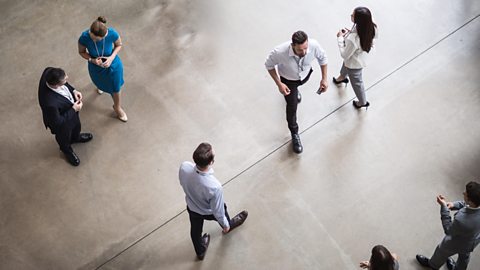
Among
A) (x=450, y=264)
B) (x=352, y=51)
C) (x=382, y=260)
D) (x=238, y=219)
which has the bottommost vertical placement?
(x=450, y=264)

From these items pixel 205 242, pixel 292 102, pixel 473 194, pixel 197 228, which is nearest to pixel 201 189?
pixel 197 228

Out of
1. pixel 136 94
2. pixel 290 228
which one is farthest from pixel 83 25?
pixel 290 228

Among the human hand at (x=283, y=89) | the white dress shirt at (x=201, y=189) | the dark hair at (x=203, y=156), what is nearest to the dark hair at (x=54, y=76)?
the white dress shirt at (x=201, y=189)

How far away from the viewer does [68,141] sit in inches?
222

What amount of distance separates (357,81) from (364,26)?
743mm

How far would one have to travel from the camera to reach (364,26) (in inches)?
206

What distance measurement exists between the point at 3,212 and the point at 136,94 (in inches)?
78.6

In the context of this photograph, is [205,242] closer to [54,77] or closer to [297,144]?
[297,144]

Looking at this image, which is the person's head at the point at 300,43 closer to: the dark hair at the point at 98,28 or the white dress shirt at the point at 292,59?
the white dress shirt at the point at 292,59

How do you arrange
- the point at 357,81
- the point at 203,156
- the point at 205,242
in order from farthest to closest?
the point at 357,81, the point at 205,242, the point at 203,156

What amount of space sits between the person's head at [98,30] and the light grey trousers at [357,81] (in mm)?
2620

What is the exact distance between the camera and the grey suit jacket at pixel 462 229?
4219mm

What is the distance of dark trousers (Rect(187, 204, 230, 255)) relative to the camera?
464 centimetres

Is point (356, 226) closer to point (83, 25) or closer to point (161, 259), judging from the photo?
point (161, 259)
